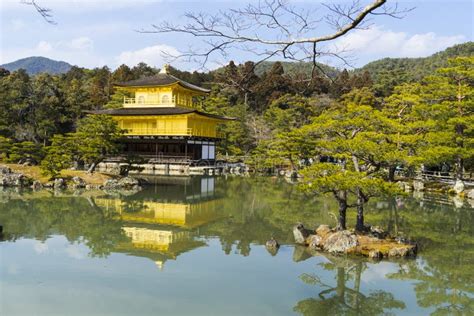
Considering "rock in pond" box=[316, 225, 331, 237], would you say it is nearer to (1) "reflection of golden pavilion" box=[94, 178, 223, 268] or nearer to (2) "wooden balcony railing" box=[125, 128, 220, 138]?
(1) "reflection of golden pavilion" box=[94, 178, 223, 268]

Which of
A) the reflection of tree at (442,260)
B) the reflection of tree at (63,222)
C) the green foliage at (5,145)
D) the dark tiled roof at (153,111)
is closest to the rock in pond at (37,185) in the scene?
the reflection of tree at (63,222)

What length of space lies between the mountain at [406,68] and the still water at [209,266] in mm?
18630

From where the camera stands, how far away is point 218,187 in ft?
69.2

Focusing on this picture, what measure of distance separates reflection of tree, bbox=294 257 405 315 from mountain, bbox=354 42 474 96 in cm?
2234

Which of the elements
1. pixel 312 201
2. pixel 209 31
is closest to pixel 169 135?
pixel 312 201

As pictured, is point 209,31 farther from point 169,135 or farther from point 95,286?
point 169,135

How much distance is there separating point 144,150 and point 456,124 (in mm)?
20470

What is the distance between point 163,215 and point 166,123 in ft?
61.2

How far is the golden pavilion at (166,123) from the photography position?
3025 cm

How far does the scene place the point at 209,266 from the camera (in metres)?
8.02

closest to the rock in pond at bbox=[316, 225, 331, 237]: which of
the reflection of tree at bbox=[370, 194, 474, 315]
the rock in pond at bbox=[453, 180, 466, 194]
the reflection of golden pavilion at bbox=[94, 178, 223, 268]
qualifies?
the reflection of tree at bbox=[370, 194, 474, 315]

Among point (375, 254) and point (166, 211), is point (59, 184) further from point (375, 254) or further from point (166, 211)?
point (375, 254)

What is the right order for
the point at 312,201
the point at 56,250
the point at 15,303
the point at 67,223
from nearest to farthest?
the point at 15,303 → the point at 56,250 → the point at 67,223 → the point at 312,201

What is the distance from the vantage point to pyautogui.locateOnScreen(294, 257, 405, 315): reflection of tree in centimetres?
612
